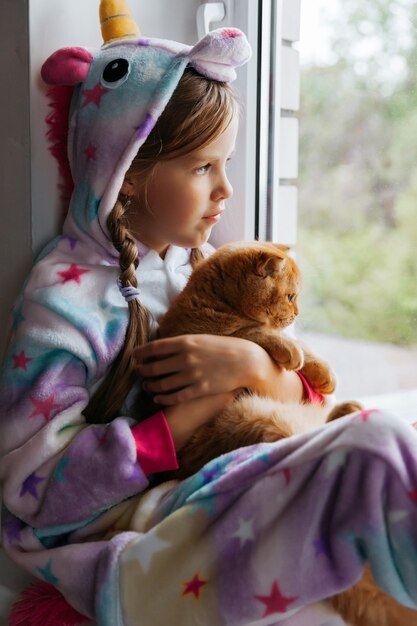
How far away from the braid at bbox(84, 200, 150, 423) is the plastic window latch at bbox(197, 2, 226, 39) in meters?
0.45

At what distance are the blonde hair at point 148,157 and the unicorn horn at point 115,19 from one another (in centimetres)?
12

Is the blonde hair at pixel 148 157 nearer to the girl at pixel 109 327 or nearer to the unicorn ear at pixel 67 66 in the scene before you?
the girl at pixel 109 327

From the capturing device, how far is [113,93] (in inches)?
45.0

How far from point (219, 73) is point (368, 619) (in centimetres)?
84

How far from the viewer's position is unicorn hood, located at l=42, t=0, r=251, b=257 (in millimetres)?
1136

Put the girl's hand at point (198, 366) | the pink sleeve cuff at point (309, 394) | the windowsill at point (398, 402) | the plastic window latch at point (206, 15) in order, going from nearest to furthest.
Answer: the girl's hand at point (198, 366)
the pink sleeve cuff at point (309, 394)
the plastic window latch at point (206, 15)
the windowsill at point (398, 402)

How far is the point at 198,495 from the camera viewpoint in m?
0.96

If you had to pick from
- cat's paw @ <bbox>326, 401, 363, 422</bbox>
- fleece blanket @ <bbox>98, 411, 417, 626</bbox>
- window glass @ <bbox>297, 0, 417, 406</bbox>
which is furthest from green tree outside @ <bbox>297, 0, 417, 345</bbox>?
fleece blanket @ <bbox>98, 411, 417, 626</bbox>

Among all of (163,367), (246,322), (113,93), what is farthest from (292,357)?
(113,93)

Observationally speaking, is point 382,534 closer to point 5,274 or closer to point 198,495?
point 198,495

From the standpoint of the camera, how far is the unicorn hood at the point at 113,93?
3.73 feet

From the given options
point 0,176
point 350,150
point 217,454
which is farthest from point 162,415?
point 350,150

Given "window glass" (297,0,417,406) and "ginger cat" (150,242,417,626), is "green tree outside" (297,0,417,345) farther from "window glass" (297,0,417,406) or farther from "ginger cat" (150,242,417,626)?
"ginger cat" (150,242,417,626)

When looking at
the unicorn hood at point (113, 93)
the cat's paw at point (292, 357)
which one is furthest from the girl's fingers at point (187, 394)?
the unicorn hood at point (113, 93)
